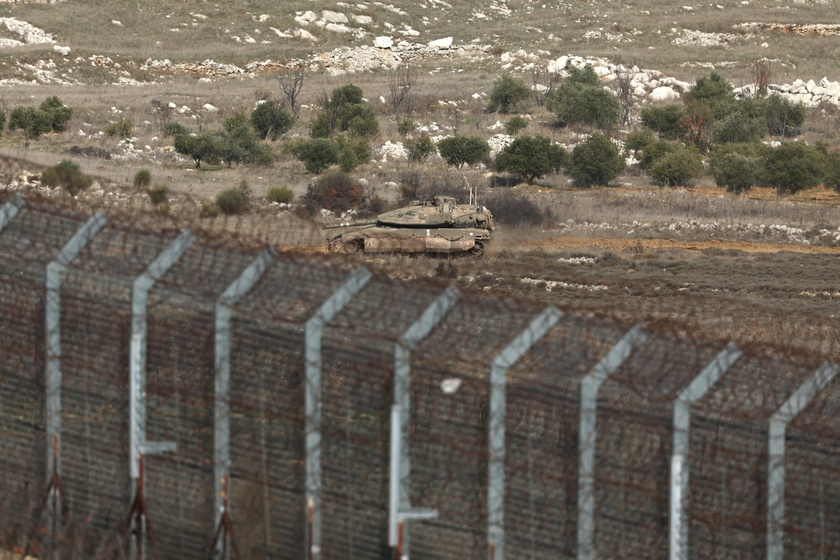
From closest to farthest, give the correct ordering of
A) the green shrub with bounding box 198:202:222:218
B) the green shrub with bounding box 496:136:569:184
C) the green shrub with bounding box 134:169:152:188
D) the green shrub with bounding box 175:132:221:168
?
the green shrub with bounding box 198:202:222:218 → the green shrub with bounding box 134:169:152:188 → the green shrub with bounding box 175:132:221:168 → the green shrub with bounding box 496:136:569:184

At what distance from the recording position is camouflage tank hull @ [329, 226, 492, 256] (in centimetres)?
3256

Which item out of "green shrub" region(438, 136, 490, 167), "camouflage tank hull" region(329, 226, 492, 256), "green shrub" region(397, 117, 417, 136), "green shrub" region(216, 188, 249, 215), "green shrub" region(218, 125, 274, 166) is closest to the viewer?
"camouflage tank hull" region(329, 226, 492, 256)

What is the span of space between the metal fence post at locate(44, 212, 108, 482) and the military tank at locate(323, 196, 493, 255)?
Result: 2478cm

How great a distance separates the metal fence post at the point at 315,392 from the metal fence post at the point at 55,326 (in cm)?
165

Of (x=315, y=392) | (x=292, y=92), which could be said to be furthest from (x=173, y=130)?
(x=315, y=392)

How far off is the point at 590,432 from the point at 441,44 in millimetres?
84838

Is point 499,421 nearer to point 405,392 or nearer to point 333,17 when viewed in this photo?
point 405,392

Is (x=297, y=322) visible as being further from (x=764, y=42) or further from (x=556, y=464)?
(x=764, y=42)

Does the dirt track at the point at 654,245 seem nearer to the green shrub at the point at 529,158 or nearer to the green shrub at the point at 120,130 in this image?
the green shrub at the point at 529,158

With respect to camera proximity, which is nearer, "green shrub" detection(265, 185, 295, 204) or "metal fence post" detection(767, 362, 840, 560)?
"metal fence post" detection(767, 362, 840, 560)

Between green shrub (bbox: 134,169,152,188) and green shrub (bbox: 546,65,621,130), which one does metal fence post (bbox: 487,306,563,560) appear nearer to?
green shrub (bbox: 134,169,152,188)

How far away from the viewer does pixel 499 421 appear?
6.51 m

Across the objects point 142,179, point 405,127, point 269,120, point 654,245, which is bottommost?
point 405,127

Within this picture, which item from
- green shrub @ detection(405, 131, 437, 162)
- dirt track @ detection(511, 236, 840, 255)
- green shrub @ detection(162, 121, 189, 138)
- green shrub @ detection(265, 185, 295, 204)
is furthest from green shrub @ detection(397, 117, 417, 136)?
dirt track @ detection(511, 236, 840, 255)
